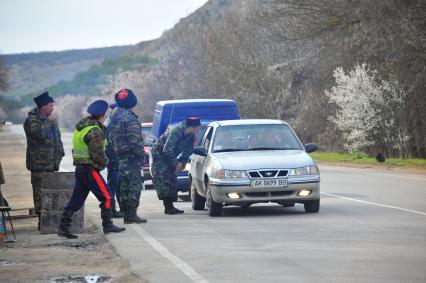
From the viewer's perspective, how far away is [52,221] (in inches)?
648

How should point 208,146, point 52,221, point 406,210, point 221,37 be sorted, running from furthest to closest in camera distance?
point 221,37 → point 208,146 → point 406,210 → point 52,221

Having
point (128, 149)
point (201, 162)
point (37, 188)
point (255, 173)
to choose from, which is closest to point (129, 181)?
point (128, 149)

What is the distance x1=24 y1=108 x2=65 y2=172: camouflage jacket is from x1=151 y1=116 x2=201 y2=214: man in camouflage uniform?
2403 mm

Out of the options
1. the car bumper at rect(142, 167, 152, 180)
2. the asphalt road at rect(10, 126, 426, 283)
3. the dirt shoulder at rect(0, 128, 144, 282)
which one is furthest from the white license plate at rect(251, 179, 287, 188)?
the car bumper at rect(142, 167, 152, 180)

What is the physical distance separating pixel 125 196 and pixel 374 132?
3003 cm

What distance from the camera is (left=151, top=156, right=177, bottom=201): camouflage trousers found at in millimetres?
19141

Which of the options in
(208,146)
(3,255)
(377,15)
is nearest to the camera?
(3,255)

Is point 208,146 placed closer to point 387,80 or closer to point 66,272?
point 66,272

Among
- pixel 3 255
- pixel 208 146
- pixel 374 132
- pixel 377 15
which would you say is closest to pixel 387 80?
pixel 374 132

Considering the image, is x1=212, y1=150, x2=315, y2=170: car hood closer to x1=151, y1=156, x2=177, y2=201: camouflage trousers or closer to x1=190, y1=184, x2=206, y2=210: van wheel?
x1=151, y1=156, x2=177, y2=201: camouflage trousers

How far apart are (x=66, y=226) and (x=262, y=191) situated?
3.47m

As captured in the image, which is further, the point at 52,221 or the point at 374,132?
the point at 374,132

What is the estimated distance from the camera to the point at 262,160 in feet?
58.6

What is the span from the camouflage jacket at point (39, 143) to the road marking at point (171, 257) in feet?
5.61
